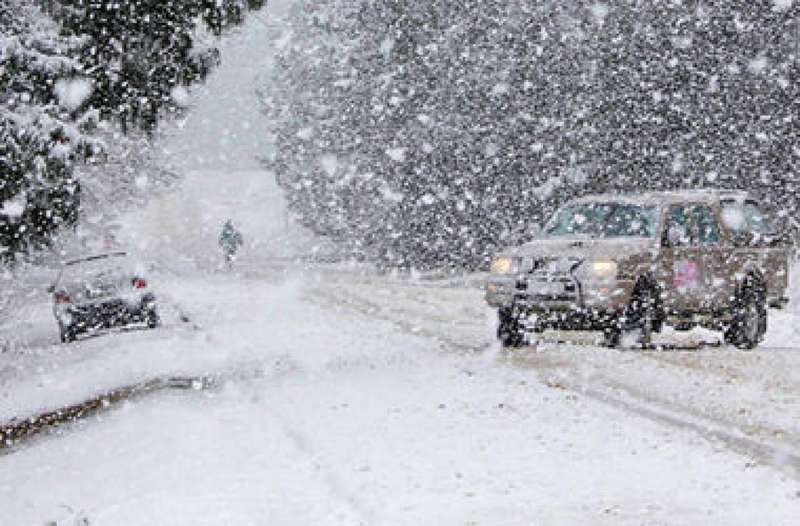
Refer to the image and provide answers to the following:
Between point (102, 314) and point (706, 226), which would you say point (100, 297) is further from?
point (706, 226)

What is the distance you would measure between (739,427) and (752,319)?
→ 6.30 m

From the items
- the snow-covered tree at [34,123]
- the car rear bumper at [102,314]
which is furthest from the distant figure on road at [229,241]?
the snow-covered tree at [34,123]

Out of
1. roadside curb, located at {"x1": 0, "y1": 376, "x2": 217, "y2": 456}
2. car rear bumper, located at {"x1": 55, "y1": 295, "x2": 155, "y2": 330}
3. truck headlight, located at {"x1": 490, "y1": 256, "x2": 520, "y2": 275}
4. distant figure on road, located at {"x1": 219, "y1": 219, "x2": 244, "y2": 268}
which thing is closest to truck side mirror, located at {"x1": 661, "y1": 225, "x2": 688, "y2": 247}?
truck headlight, located at {"x1": 490, "y1": 256, "x2": 520, "y2": 275}

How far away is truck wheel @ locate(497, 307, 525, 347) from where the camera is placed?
1452 centimetres

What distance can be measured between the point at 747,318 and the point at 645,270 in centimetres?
197

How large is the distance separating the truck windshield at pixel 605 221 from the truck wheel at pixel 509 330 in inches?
53.6

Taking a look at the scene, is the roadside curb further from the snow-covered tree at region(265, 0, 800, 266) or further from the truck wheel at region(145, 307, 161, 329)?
the snow-covered tree at region(265, 0, 800, 266)

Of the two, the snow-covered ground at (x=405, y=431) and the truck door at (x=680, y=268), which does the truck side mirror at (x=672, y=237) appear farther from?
the snow-covered ground at (x=405, y=431)

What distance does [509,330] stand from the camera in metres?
14.6

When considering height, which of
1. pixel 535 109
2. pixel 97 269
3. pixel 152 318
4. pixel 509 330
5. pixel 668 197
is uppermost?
pixel 535 109

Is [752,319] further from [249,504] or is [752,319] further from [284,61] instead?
[284,61]

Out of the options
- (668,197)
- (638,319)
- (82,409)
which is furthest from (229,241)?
(82,409)

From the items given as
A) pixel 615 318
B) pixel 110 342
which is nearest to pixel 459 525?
pixel 615 318

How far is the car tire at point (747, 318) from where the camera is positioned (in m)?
14.9
